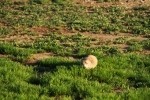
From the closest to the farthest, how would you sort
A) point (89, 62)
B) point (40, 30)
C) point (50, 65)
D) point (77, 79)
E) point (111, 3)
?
point (77, 79) → point (89, 62) → point (50, 65) → point (40, 30) → point (111, 3)

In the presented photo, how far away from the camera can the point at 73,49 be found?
1202 centimetres

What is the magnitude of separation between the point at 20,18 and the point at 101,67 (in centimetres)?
550

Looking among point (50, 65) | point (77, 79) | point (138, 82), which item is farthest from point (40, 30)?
point (138, 82)

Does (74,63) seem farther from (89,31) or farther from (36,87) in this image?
(89,31)

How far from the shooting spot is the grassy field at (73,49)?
9.23 m

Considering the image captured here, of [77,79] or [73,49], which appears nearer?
[77,79]

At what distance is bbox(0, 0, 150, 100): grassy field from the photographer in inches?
364

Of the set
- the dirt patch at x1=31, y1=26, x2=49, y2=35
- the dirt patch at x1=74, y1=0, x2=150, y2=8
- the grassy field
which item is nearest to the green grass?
the grassy field

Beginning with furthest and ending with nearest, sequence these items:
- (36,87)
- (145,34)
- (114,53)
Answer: (145,34), (114,53), (36,87)

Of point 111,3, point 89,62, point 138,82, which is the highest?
point 89,62

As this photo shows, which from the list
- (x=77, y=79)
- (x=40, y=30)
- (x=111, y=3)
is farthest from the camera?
(x=111, y=3)

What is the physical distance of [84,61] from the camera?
398 inches

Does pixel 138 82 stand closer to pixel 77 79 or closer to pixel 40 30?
pixel 77 79

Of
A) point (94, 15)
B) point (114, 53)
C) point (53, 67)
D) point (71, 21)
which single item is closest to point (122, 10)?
point (94, 15)
